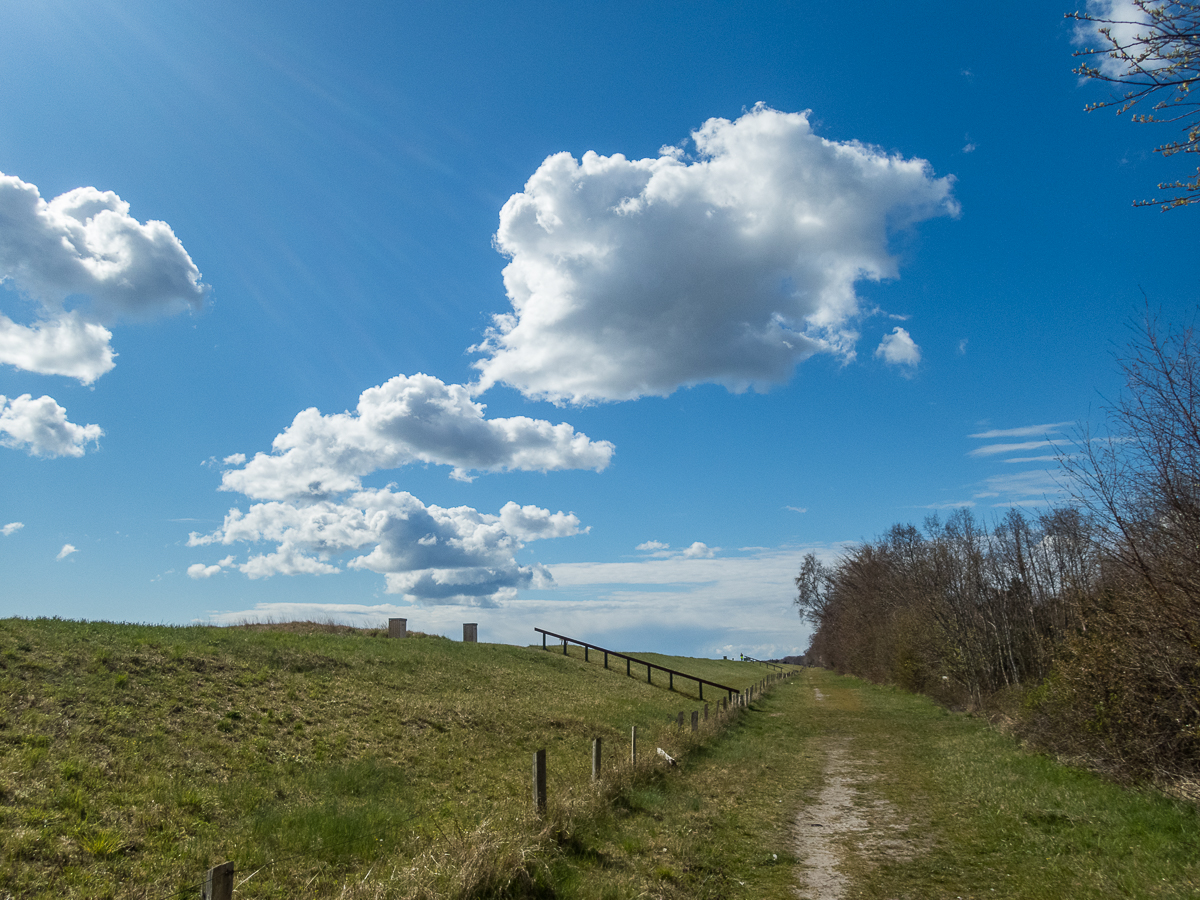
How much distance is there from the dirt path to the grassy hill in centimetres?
347

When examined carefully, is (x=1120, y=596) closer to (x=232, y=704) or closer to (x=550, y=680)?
(x=232, y=704)

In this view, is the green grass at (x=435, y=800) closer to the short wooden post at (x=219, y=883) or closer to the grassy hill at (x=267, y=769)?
the grassy hill at (x=267, y=769)

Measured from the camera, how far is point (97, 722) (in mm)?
13492

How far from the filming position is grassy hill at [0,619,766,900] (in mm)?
8969

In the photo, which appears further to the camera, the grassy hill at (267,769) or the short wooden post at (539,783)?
the short wooden post at (539,783)

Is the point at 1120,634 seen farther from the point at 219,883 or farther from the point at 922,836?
the point at 219,883

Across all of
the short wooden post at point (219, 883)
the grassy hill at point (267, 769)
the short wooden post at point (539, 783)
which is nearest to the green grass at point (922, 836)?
the short wooden post at point (539, 783)

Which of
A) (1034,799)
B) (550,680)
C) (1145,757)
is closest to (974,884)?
(1034,799)

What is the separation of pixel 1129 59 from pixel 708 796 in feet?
45.3

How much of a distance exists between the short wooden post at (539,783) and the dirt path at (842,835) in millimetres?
3903

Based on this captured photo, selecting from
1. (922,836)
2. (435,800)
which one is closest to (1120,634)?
(922,836)

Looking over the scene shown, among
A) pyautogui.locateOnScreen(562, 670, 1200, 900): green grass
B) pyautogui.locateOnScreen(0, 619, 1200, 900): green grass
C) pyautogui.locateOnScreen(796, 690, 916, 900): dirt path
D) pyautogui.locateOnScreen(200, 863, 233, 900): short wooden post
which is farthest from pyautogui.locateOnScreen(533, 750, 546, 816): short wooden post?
pyautogui.locateOnScreen(200, 863, 233, 900): short wooden post

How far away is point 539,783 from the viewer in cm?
1053

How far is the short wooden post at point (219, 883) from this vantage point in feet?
17.4
